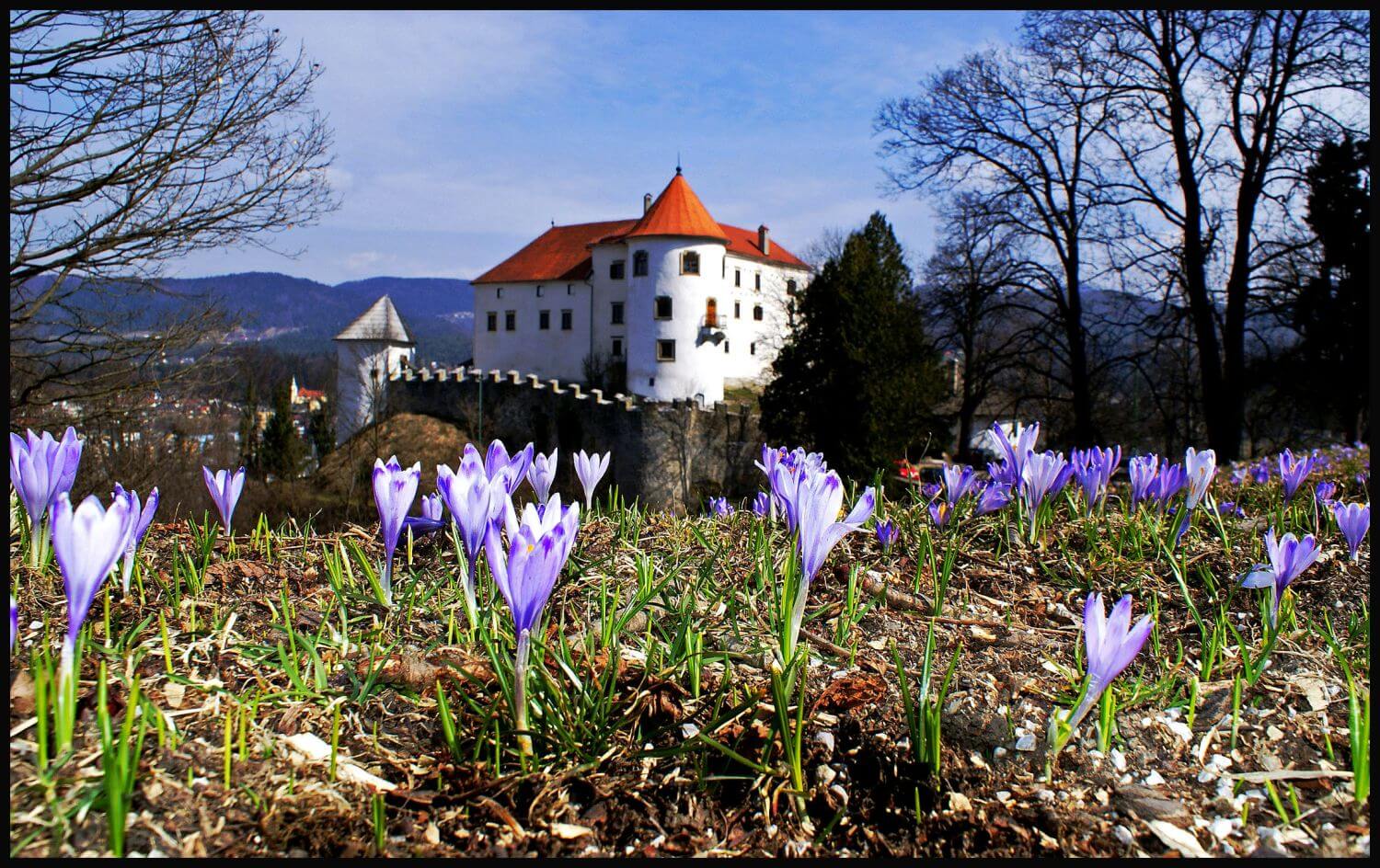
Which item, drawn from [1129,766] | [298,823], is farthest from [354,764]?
[1129,766]

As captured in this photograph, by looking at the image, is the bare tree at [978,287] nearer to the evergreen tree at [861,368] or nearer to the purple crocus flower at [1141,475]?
the evergreen tree at [861,368]

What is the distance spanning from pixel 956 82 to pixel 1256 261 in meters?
6.51

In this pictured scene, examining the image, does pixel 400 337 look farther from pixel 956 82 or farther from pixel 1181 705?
pixel 1181 705

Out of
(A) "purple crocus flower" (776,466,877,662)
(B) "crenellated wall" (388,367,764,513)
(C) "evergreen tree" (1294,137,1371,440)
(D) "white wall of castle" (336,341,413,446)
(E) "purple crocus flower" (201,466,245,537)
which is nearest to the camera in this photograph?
(A) "purple crocus flower" (776,466,877,662)

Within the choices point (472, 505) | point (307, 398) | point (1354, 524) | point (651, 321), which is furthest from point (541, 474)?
point (307, 398)

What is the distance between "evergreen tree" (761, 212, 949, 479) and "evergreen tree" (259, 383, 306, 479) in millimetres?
21745

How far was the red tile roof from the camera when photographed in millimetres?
47625

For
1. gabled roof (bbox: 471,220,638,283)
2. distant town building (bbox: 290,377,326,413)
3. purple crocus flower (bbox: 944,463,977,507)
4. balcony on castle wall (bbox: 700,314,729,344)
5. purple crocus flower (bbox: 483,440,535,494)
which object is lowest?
purple crocus flower (bbox: 944,463,977,507)

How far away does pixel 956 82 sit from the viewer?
18.3 metres

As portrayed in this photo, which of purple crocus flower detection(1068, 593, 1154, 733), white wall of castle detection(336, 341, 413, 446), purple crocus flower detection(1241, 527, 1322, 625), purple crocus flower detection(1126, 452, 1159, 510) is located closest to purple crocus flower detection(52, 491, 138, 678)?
purple crocus flower detection(1068, 593, 1154, 733)

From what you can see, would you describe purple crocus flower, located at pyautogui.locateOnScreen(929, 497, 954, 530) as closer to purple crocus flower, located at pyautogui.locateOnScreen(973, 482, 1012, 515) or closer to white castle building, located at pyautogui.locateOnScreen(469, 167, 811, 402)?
purple crocus flower, located at pyautogui.locateOnScreen(973, 482, 1012, 515)

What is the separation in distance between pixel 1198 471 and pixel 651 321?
1765 inches

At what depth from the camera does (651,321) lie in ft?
155

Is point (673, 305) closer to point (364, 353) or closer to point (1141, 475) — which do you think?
point (364, 353)
